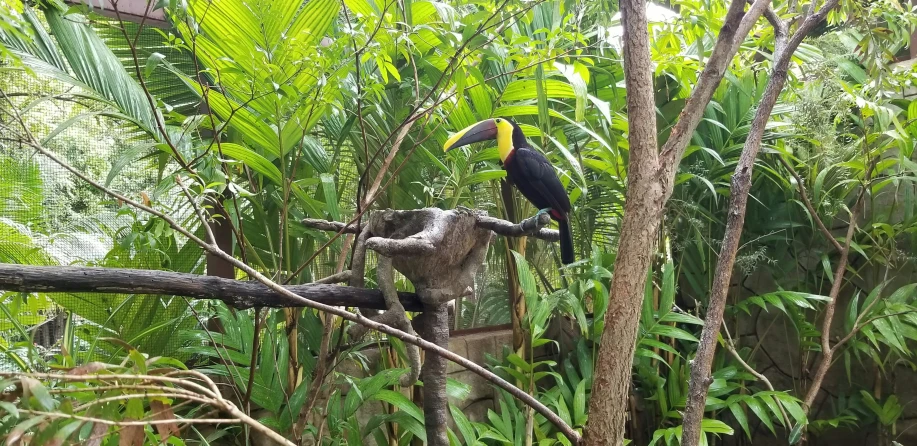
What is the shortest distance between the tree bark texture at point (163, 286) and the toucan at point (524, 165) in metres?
0.62

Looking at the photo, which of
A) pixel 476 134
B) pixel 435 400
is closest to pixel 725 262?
pixel 435 400

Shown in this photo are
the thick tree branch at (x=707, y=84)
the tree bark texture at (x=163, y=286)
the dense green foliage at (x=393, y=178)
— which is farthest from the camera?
the dense green foliage at (x=393, y=178)

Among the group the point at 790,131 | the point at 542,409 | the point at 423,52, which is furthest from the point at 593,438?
the point at 790,131

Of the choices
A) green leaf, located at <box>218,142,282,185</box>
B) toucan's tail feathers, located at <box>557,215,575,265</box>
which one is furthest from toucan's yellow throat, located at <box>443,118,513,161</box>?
green leaf, located at <box>218,142,282,185</box>

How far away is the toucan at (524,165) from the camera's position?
156 cm

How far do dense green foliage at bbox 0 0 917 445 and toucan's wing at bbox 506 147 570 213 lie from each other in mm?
70

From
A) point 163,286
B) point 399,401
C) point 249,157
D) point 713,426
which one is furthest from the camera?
point 713,426

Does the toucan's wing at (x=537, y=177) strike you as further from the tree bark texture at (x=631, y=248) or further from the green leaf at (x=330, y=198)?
the tree bark texture at (x=631, y=248)

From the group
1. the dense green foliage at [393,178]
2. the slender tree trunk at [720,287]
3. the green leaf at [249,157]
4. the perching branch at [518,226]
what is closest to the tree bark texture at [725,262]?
the slender tree trunk at [720,287]

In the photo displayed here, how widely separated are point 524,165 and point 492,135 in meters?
0.13

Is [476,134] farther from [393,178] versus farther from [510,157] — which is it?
[393,178]

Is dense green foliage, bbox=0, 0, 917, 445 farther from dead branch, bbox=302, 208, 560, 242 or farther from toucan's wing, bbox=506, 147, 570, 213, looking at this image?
dead branch, bbox=302, 208, 560, 242

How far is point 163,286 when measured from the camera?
0.86 metres

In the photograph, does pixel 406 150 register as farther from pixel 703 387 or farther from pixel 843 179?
pixel 843 179
